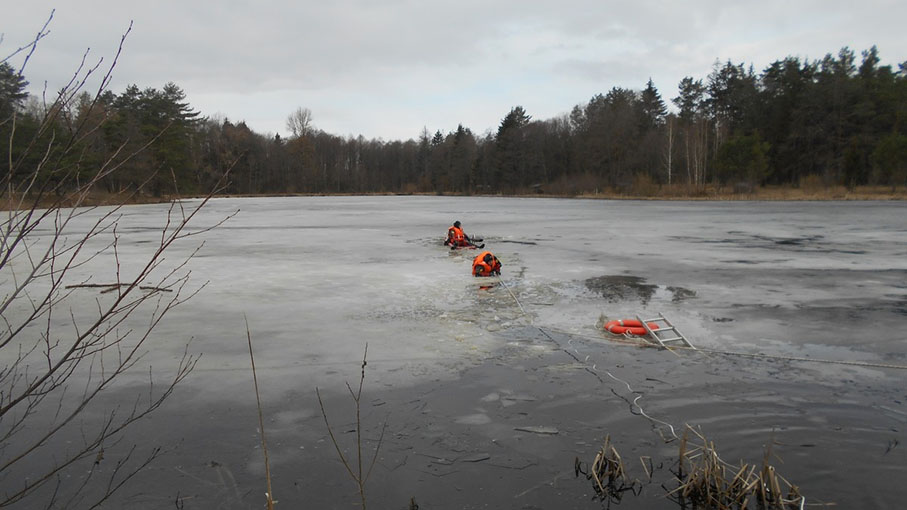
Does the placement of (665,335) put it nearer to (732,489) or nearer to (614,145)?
(732,489)

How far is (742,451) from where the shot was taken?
3938 mm

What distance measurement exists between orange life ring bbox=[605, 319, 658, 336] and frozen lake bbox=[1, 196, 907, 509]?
0.77 ft

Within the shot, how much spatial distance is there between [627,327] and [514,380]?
81.8 inches

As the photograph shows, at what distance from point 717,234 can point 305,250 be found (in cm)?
1254

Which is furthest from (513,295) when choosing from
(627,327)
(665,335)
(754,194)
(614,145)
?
(614,145)

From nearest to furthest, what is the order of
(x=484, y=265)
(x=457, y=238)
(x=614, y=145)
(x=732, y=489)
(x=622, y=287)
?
(x=732, y=489) → (x=622, y=287) → (x=484, y=265) → (x=457, y=238) → (x=614, y=145)

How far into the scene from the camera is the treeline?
4612 centimetres

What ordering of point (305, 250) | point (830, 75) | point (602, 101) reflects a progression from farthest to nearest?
1. point (602, 101)
2. point (830, 75)
3. point (305, 250)

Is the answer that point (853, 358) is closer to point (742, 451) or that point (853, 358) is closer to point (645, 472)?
point (742, 451)

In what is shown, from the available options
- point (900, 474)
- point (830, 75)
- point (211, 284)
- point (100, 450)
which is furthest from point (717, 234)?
point (830, 75)

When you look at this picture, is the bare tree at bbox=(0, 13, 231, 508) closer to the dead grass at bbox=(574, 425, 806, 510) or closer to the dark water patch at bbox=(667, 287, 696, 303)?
the dead grass at bbox=(574, 425, 806, 510)

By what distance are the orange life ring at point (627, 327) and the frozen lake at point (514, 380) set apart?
0.23 metres

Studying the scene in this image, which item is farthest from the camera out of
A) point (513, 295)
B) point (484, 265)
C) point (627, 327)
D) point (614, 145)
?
point (614, 145)

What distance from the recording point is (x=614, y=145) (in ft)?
207
